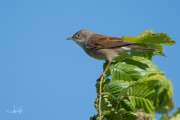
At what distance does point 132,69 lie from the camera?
9.16 feet

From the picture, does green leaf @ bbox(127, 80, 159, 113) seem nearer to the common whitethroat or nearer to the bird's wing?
the common whitethroat

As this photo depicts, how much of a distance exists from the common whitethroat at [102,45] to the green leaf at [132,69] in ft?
2.12

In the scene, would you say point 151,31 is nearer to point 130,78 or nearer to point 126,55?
point 126,55

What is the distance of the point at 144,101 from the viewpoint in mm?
2264

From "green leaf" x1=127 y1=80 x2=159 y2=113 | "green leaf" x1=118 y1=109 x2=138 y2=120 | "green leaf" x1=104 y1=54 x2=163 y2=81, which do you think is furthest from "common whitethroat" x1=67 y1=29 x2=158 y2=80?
"green leaf" x1=118 y1=109 x2=138 y2=120

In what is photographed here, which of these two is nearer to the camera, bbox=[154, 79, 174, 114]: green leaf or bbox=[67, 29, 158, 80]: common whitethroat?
bbox=[154, 79, 174, 114]: green leaf

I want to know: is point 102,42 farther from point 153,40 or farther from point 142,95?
point 142,95

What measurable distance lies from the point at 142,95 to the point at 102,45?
280cm

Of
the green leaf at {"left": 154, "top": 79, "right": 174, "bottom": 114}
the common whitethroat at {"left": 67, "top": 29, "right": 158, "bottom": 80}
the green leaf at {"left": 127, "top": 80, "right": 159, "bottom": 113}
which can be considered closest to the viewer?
the green leaf at {"left": 154, "top": 79, "right": 174, "bottom": 114}

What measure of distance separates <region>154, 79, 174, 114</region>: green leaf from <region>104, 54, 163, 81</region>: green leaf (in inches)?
48.5

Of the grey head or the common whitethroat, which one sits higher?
the grey head

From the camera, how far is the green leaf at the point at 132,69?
2.76 meters

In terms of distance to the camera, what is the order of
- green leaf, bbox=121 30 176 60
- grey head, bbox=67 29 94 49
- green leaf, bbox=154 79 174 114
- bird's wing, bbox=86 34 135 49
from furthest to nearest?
grey head, bbox=67 29 94 49
bird's wing, bbox=86 34 135 49
green leaf, bbox=121 30 176 60
green leaf, bbox=154 79 174 114

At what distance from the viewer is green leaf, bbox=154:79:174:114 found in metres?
1.46
